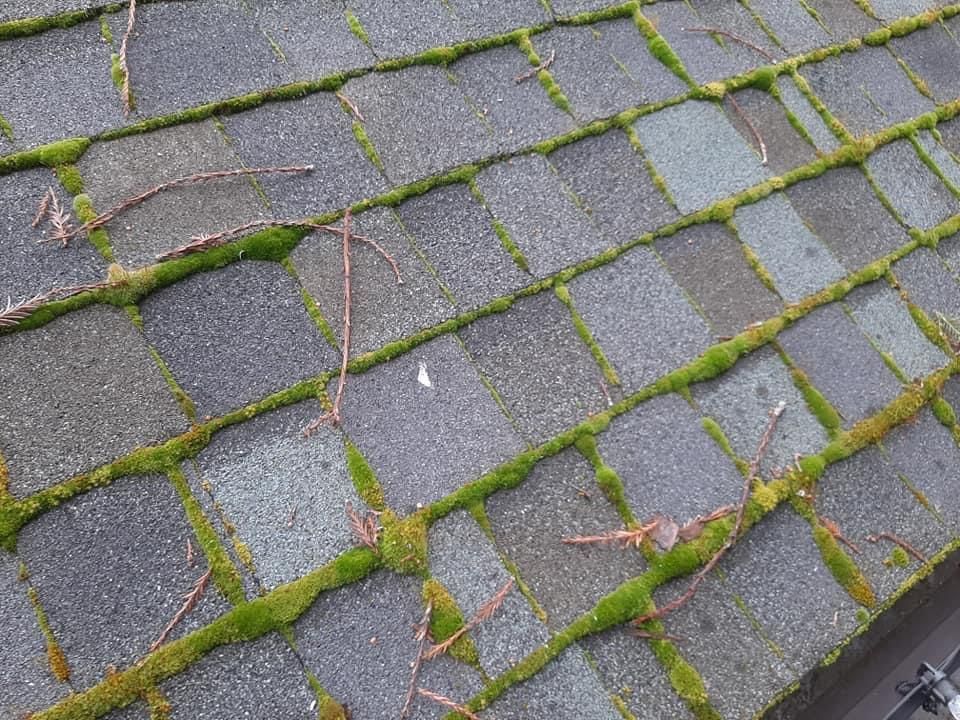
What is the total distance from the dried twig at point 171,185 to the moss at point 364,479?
2.84 feet

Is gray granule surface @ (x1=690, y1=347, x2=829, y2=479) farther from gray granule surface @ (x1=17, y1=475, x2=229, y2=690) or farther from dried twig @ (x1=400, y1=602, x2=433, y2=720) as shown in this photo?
gray granule surface @ (x1=17, y1=475, x2=229, y2=690)

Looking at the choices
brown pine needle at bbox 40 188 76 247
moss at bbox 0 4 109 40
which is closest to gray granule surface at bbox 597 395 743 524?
brown pine needle at bbox 40 188 76 247

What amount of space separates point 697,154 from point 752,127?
32 cm

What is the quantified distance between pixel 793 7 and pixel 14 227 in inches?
125

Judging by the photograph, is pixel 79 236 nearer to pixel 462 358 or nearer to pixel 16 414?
pixel 16 414

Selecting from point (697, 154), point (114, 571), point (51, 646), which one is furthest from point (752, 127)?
point (51, 646)

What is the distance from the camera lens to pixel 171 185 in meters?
2.22

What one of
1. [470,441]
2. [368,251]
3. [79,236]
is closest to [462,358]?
[470,441]

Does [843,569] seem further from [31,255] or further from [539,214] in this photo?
[31,255]

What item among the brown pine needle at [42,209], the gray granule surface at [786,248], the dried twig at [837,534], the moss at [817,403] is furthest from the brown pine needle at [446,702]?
the gray granule surface at [786,248]

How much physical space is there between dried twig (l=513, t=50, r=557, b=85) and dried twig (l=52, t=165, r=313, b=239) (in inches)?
33.8

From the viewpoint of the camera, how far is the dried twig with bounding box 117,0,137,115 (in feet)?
7.54

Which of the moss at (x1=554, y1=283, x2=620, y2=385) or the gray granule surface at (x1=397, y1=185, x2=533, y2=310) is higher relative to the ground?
the moss at (x1=554, y1=283, x2=620, y2=385)

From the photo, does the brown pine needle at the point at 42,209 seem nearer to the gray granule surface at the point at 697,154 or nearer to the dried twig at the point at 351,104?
the dried twig at the point at 351,104
